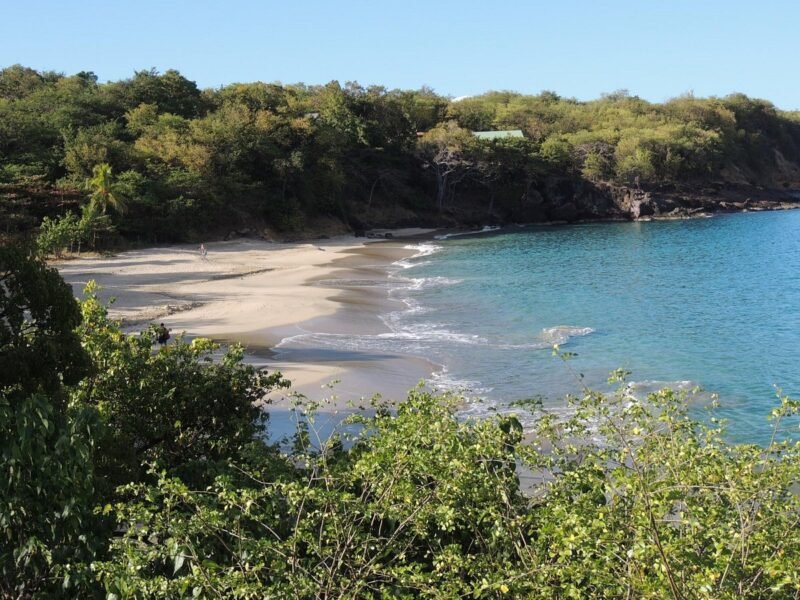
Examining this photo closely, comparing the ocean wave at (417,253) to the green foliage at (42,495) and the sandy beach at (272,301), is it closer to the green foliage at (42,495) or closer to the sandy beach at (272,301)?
the sandy beach at (272,301)

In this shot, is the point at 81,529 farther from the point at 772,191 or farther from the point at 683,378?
the point at 772,191

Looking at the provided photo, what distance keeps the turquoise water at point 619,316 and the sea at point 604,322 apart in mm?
56

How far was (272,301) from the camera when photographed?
26.2 meters

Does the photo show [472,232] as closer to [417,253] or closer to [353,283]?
[417,253]

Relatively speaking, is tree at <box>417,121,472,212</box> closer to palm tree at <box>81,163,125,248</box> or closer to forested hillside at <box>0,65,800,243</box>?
forested hillside at <box>0,65,800,243</box>

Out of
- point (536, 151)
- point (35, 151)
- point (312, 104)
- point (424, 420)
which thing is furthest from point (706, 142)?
point (424, 420)

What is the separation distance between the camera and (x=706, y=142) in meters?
80.6

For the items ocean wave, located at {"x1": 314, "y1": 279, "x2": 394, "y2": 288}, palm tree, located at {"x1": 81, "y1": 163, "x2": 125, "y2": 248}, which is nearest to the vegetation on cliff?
ocean wave, located at {"x1": 314, "y1": 279, "x2": 394, "y2": 288}

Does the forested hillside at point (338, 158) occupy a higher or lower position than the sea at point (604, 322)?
higher

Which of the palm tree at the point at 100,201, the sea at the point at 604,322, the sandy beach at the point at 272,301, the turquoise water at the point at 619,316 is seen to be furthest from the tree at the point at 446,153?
the palm tree at the point at 100,201

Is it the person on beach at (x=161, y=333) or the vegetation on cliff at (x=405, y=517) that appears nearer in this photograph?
the vegetation on cliff at (x=405, y=517)

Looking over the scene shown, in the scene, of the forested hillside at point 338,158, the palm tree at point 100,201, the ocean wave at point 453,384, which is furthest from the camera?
the forested hillside at point 338,158

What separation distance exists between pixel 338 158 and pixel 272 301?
3463 cm

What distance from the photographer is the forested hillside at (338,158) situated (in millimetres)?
43219
